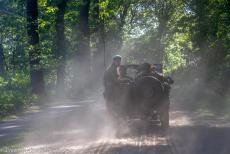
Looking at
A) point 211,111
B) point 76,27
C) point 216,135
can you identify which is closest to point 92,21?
point 76,27

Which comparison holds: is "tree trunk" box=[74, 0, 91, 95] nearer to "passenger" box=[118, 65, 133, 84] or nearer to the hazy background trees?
the hazy background trees

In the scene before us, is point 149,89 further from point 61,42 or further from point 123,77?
point 61,42

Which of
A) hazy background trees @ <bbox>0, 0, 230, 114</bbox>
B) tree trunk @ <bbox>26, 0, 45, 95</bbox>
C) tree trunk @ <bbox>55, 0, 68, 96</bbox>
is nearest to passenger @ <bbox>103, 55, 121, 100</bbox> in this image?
hazy background trees @ <bbox>0, 0, 230, 114</bbox>

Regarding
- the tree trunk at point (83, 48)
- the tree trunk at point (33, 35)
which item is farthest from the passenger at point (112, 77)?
the tree trunk at point (83, 48)

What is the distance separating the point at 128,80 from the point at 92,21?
32952 mm

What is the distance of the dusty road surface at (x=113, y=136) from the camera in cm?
1192

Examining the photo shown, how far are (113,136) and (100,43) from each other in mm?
41143

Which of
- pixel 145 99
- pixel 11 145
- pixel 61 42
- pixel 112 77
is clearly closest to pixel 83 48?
pixel 61 42

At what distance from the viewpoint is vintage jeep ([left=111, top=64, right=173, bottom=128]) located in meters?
15.9

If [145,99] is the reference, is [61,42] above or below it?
above

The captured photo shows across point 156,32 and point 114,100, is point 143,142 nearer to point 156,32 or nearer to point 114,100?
point 114,100

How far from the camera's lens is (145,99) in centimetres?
1606

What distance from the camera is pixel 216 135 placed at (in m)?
14.3

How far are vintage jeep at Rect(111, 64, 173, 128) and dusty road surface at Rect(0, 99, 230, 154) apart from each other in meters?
0.52
